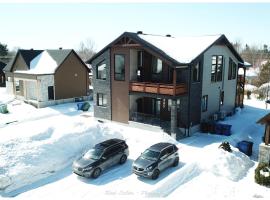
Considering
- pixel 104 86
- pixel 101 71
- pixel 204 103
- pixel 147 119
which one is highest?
pixel 101 71

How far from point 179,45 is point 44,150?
17649 millimetres

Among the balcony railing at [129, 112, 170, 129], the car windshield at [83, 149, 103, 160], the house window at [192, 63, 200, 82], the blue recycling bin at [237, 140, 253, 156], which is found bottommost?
the blue recycling bin at [237, 140, 253, 156]

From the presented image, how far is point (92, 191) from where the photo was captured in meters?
16.6

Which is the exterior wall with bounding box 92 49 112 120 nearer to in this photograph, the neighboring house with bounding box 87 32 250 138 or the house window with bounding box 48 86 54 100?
the neighboring house with bounding box 87 32 250 138

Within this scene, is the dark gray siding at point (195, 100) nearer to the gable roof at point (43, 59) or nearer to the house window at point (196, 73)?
the house window at point (196, 73)

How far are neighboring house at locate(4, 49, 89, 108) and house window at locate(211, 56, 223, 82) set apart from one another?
21.8 meters

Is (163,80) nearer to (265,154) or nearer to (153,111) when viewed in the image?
(153,111)

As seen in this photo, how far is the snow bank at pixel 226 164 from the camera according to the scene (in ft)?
61.4

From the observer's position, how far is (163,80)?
28.6m

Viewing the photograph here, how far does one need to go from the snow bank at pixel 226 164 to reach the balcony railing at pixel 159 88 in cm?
659

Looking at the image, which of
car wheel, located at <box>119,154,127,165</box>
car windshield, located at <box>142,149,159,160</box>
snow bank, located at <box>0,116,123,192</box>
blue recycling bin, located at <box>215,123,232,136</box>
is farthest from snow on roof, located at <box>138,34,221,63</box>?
car wheel, located at <box>119,154,127,165</box>

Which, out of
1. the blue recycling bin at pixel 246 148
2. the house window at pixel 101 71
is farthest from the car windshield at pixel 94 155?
the house window at pixel 101 71

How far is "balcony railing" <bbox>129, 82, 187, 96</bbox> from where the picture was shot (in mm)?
24750

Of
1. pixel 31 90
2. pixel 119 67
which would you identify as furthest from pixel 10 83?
pixel 119 67
